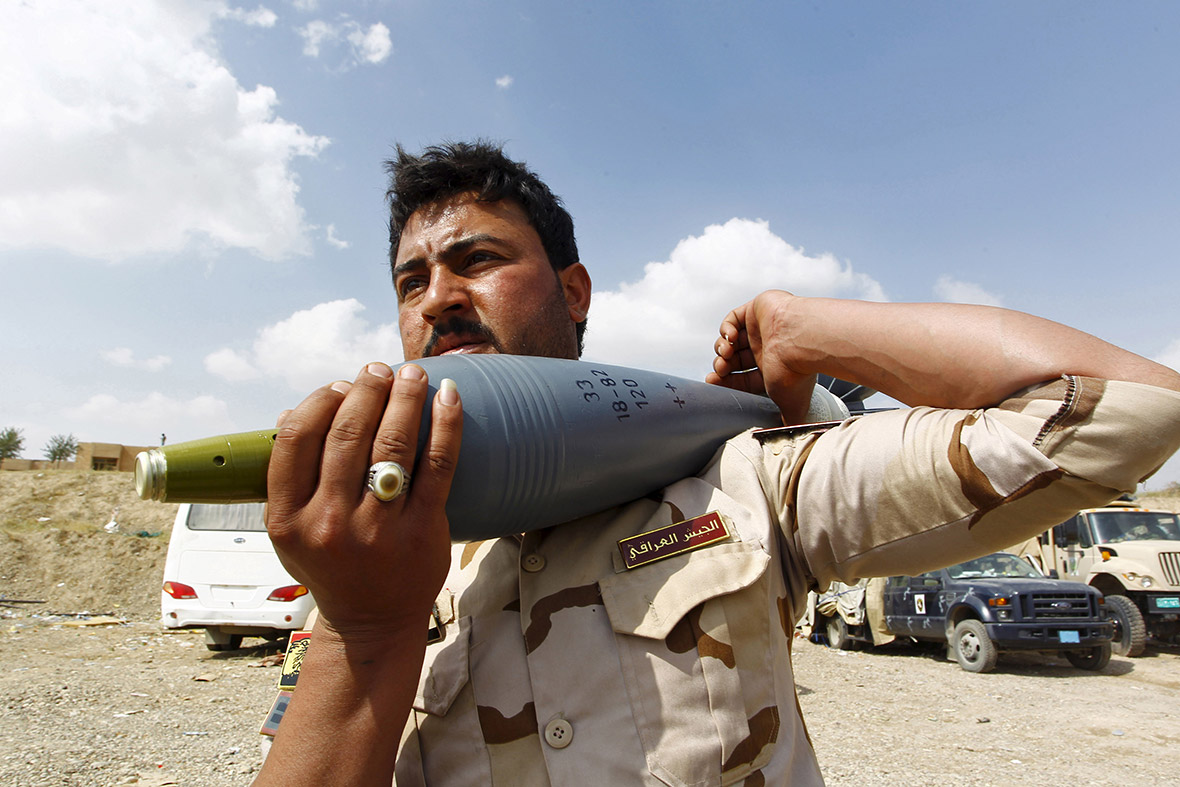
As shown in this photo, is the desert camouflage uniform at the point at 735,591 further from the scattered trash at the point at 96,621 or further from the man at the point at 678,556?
the scattered trash at the point at 96,621

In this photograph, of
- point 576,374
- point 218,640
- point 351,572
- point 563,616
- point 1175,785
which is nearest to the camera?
point 351,572

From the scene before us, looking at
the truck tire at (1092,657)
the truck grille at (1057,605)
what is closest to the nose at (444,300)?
the truck grille at (1057,605)

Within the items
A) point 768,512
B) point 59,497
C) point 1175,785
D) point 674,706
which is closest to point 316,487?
point 674,706

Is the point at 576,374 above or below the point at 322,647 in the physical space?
above

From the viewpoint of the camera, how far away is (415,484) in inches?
47.6

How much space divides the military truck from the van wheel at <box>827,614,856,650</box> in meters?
3.13

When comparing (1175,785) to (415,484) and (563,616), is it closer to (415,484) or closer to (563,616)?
(563,616)

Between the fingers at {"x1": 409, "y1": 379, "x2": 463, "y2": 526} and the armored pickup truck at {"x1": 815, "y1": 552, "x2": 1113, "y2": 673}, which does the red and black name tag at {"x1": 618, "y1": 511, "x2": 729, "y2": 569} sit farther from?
the armored pickup truck at {"x1": 815, "y1": 552, "x2": 1113, "y2": 673}

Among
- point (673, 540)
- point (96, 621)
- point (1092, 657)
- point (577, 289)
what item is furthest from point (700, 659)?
point (96, 621)

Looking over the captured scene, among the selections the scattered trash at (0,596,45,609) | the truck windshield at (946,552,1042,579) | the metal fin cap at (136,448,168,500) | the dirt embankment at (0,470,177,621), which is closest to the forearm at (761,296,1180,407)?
the metal fin cap at (136,448,168,500)

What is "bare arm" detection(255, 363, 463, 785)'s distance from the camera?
1.15m

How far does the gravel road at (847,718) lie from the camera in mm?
5859

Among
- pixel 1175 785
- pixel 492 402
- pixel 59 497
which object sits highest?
pixel 59 497

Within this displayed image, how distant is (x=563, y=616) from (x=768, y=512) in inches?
18.6
